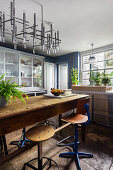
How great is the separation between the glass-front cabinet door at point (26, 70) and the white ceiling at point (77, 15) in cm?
169

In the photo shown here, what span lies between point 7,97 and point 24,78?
321 centimetres

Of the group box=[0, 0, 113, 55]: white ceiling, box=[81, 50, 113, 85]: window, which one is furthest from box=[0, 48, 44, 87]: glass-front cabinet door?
box=[81, 50, 113, 85]: window

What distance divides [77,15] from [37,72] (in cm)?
283

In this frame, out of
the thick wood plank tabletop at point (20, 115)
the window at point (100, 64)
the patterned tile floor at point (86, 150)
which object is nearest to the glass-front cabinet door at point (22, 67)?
the window at point (100, 64)

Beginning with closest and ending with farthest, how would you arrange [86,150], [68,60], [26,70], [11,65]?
[86,150] → [11,65] → [26,70] → [68,60]

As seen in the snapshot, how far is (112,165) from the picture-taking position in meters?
1.63

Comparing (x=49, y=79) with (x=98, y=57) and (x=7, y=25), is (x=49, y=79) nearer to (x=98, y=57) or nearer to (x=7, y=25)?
(x=98, y=57)

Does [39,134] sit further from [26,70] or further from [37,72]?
[37,72]

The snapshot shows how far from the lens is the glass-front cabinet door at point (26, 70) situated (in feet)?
13.7

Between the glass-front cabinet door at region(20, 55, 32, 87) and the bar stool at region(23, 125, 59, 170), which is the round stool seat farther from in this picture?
the glass-front cabinet door at region(20, 55, 32, 87)

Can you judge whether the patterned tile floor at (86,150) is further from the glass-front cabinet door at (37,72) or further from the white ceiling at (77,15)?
the white ceiling at (77,15)

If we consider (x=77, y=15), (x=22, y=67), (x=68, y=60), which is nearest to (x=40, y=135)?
(x=77, y=15)

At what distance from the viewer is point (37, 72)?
4.67m

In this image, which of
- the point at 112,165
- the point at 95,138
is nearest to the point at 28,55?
the point at 95,138
